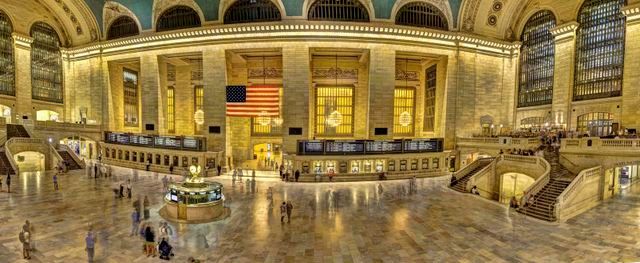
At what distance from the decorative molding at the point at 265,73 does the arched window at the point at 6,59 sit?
2254 cm

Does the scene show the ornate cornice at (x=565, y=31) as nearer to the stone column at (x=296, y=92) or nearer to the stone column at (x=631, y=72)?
the stone column at (x=631, y=72)

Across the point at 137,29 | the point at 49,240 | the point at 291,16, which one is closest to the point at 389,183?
the point at 291,16

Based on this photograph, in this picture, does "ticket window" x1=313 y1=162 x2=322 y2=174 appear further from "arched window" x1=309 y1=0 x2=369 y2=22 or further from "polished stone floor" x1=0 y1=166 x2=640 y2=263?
"arched window" x1=309 y1=0 x2=369 y2=22

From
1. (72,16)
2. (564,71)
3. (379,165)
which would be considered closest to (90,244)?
(379,165)

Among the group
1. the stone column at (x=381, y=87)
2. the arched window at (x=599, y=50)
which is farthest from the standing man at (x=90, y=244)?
the arched window at (x=599, y=50)

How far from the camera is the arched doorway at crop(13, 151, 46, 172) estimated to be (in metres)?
20.7

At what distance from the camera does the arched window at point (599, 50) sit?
59.8 ft

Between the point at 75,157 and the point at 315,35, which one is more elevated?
the point at 315,35

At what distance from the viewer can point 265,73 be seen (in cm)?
2369

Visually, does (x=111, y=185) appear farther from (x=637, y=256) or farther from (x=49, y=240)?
(x=637, y=256)

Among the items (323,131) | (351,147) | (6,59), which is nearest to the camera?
(351,147)

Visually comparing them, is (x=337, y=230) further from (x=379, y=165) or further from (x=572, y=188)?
(x=572, y=188)

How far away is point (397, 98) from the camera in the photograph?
24.5 metres

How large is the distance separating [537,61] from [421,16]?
1073 cm
